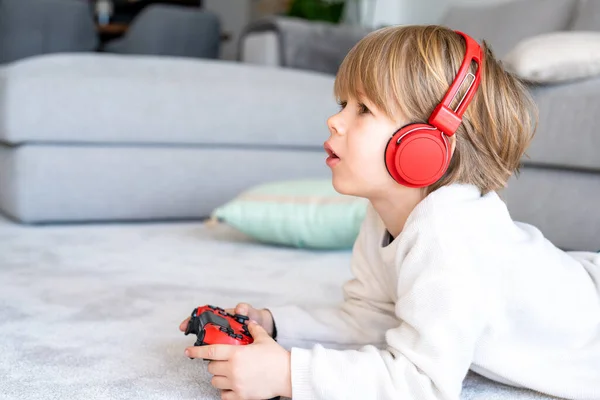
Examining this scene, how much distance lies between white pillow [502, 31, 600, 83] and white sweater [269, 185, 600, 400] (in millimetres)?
687

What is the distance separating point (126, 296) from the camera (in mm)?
1207

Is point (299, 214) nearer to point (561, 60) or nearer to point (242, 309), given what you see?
point (561, 60)

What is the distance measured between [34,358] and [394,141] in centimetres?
53

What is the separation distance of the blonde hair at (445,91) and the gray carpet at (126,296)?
0.90ft

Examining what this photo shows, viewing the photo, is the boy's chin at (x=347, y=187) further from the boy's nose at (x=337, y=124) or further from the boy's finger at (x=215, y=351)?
the boy's finger at (x=215, y=351)

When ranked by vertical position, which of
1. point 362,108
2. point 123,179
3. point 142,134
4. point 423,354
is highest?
point 362,108

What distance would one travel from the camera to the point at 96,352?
90 cm

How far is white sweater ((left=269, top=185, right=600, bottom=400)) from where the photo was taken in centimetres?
69

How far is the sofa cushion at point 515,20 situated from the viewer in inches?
89.1

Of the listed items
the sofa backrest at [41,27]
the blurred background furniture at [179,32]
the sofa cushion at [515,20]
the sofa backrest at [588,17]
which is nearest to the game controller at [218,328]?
the sofa backrest at [588,17]

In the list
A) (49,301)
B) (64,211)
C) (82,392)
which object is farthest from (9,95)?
(82,392)

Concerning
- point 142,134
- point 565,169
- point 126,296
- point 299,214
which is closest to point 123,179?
point 142,134

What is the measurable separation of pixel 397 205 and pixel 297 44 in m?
2.01

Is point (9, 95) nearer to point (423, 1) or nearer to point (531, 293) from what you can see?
point (531, 293)
